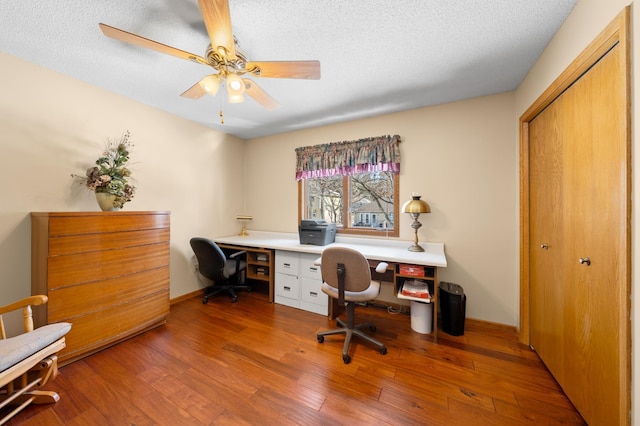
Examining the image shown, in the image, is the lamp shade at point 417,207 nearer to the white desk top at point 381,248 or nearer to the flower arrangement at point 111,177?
the white desk top at point 381,248

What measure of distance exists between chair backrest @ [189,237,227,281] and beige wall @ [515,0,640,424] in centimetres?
307

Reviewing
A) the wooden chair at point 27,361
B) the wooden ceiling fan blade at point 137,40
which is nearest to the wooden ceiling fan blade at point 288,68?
the wooden ceiling fan blade at point 137,40

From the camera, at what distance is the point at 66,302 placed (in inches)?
67.2

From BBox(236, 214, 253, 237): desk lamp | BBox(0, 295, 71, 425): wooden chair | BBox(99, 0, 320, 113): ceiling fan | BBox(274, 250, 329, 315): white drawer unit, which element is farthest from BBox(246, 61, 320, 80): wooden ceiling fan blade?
BBox(236, 214, 253, 237): desk lamp

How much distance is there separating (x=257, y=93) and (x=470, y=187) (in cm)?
231

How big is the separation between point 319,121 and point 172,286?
9.59 ft

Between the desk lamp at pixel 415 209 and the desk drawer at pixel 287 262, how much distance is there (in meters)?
1.35

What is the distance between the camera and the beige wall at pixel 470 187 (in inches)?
→ 88.8

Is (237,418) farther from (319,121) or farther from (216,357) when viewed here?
(319,121)

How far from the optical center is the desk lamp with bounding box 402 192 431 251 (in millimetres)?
2358

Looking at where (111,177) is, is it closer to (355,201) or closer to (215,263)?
(215,263)

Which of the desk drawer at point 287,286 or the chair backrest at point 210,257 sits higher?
the chair backrest at point 210,257

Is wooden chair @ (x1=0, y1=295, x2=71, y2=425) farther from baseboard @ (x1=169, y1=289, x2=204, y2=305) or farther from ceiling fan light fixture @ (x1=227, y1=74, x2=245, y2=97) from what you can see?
ceiling fan light fixture @ (x1=227, y1=74, x2=245, y2=97)

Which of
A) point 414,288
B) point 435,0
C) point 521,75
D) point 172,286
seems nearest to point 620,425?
point 414,288
